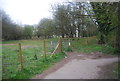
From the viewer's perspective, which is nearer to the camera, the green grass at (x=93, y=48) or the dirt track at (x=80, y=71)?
the dirt track at (x=80, y=71)

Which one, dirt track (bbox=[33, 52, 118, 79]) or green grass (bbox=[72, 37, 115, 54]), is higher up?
green grass (bbox=[72, 37, 115, 54])

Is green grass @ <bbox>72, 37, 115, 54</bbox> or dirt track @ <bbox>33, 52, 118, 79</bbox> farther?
green grass @ <bbox>72, 37, 115, 54</bbox>

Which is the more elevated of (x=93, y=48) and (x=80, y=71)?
(x=93, y=48)

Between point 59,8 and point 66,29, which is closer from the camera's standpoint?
point 59,8

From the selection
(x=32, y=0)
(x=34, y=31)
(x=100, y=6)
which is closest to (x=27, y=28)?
(x=34, y=31)

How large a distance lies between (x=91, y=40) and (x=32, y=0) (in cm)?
1237

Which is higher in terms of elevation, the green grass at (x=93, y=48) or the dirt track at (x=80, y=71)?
the green grass at (x=93, y=48)

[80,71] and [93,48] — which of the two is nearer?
[80,71]

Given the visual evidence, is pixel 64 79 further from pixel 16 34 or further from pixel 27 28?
pixel 27 28

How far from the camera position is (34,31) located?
137ft

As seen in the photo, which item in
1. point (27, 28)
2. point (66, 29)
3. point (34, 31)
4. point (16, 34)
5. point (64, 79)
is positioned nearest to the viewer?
point (64, 79)

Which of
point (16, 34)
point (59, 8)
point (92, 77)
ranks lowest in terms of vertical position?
point (92, 77)

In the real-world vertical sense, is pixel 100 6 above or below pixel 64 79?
above

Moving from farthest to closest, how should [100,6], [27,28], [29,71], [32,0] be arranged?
1. [27,28]
2. [32,0]
3. [100,6]
4. [29,71]
